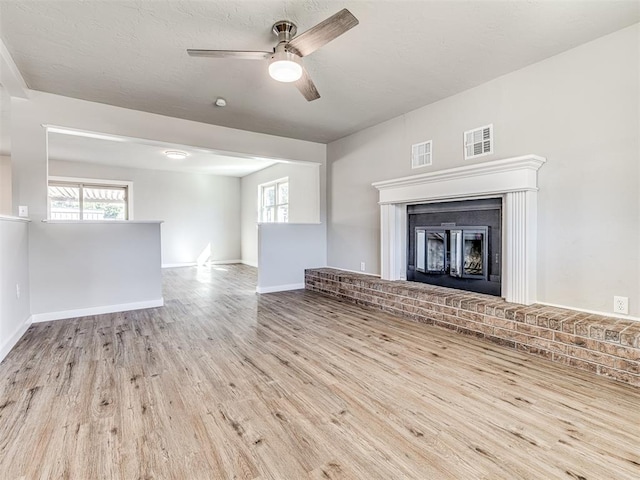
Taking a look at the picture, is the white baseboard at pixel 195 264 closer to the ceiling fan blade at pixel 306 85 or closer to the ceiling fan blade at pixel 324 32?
the ceiling fan blade at pixel 306 85

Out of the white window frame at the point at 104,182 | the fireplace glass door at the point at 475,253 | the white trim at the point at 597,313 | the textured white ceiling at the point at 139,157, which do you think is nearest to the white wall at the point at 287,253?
the textured white ceiling at the point at 139,157

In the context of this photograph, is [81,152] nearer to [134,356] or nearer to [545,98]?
[134,356]

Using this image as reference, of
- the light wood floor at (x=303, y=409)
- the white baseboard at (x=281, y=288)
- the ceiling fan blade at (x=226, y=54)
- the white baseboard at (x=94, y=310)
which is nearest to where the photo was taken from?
the light wood floor at (x=303, y=409)

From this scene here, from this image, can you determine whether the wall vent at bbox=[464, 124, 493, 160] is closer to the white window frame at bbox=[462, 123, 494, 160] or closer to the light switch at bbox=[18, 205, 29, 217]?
the white window frame at bbox=[462, 123, 494, 160]

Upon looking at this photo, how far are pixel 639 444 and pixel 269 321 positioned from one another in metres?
2.88

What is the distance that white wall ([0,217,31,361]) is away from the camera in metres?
2.56

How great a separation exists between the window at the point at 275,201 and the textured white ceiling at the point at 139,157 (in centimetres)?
52

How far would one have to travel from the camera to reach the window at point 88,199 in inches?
279

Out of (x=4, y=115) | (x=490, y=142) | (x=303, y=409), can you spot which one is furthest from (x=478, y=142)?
(x=4, y=115)

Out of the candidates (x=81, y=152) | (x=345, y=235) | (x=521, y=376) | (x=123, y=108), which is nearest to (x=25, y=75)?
(x=123, y=108)

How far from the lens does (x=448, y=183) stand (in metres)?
3.47

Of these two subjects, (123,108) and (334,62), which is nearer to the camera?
(334,62)

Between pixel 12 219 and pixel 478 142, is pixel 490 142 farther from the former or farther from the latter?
pixel 12 219

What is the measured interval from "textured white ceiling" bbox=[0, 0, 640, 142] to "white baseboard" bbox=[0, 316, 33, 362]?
2.39 m
